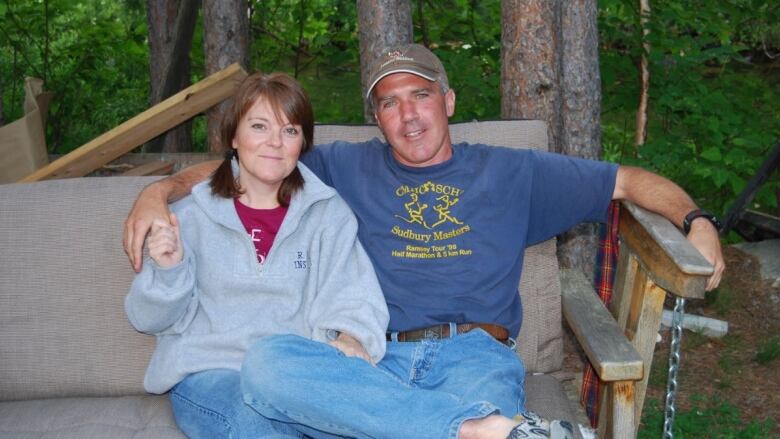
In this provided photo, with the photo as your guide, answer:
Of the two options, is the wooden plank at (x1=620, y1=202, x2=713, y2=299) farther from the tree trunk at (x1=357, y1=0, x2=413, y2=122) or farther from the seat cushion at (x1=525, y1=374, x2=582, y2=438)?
the tree trunk at (x1=357, y1=0, x2=413, y2=122)

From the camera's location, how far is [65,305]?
3.02 meters

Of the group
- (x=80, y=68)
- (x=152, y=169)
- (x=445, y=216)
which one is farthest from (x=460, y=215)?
(x=80, y=68)

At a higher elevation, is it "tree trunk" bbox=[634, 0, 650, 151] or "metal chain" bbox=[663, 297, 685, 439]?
"tree trunk" bbox=[634, 0, 650, 151]

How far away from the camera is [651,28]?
5.27 m

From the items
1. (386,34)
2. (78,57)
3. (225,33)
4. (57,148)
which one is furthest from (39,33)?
(386,34)

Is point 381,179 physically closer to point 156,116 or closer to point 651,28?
point 156,116

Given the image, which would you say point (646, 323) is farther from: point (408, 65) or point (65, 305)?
point (65, 305)

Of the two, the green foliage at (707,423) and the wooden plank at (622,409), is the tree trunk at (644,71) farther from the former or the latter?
the wooden plank at (622,409)

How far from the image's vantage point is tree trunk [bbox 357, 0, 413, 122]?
406cm

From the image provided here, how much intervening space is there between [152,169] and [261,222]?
7.35ft

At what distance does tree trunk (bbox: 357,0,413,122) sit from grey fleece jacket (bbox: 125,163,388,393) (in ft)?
4.13

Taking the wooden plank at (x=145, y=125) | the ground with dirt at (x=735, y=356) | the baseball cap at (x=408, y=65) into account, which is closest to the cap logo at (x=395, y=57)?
the baseball cap at (x=408, y=65)

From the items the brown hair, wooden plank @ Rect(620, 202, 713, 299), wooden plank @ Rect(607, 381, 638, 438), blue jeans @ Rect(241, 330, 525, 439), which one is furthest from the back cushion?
wooden plank @ Rect(620, 202, 713, 299)

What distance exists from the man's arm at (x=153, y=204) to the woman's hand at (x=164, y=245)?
4 cm
